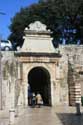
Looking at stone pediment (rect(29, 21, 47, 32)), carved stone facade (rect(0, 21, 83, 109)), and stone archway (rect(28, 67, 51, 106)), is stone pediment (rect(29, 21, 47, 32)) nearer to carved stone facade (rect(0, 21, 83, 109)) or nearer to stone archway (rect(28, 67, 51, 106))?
carved stone facade (rect(0, 21, 83, 109))

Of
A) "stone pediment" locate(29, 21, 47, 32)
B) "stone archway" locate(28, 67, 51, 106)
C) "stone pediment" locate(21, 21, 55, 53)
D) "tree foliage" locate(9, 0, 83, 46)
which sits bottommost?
"stone archway" locate(28, 67, 51, 106)

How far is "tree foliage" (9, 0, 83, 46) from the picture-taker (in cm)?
4138

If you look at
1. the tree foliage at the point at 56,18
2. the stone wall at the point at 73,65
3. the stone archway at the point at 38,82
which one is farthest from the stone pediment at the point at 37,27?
the tree foliage at the point at 56,18

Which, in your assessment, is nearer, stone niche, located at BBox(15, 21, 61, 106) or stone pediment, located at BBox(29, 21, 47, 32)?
stone niche, located at BBox(15, 21, 61, 106)

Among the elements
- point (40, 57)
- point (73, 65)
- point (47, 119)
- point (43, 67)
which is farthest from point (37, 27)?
point (47, 119)

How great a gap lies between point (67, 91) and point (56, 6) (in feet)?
46.6

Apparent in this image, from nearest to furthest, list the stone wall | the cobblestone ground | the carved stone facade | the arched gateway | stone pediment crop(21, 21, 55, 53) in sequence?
the cobblestone ground < the carved stone facade < the arched gateway < stone pediment crop(21, 21, 55, 53) < the stone wall

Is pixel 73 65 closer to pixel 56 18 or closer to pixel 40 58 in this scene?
pixel 40 58

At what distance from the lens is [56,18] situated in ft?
136

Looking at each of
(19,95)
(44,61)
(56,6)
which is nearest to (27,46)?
(44,61)

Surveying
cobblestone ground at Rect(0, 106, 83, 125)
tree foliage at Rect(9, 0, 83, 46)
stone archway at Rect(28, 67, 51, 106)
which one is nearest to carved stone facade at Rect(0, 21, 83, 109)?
stone archway at Rect(28, 67, 51, 106)

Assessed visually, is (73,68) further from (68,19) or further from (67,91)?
(68,19)

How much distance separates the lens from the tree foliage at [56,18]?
1629 inches

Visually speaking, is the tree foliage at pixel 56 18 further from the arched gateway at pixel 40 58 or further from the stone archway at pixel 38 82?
the arched gateway at pixel 40 58
